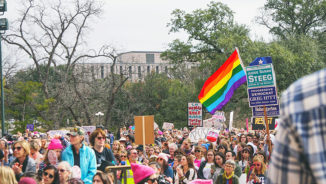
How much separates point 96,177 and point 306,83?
5524 mm

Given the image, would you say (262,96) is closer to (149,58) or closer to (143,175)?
(143,175)

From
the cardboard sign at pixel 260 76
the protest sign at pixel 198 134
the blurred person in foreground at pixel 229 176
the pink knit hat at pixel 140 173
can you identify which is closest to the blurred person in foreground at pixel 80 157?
the pink knit hat at pixel 140 173

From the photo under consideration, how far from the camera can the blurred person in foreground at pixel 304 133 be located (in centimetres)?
101

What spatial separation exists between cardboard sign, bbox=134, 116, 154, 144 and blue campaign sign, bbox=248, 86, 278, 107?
336cm

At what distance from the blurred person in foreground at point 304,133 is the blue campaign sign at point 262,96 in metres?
8.55

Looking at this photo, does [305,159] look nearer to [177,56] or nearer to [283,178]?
[283,178]

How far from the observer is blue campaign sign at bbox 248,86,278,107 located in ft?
31.1

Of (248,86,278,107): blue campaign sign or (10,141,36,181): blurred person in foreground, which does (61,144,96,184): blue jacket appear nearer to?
(10,141,36,181): blurred person in foreground

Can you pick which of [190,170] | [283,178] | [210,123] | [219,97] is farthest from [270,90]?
[210,123]

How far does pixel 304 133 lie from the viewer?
1017 millimetres

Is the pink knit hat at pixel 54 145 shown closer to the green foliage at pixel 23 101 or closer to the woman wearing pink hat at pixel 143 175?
the woman wearing pink hat at pixel 143 175

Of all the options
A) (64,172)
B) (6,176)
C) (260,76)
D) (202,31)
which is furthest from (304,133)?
(202,31)

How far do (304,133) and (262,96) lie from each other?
344 inches

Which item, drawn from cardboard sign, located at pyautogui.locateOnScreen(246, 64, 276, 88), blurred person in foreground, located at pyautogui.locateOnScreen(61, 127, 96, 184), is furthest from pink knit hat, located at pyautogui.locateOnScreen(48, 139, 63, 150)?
cardboard sign, located at pyautogui.locateOnScreen(246, 64, 276, 88)
